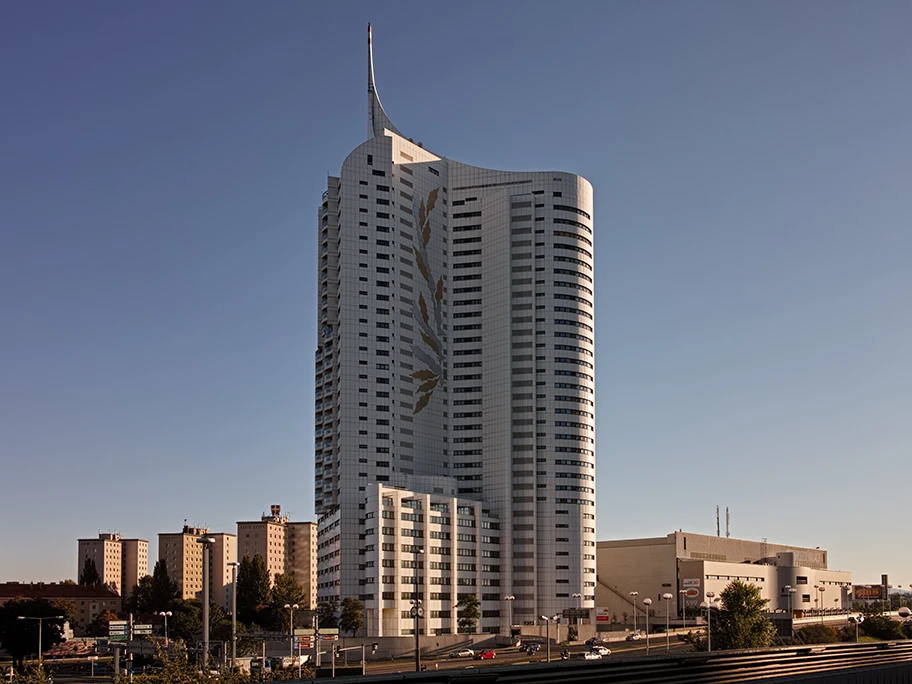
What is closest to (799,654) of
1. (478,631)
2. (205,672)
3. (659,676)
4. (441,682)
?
(659,676)

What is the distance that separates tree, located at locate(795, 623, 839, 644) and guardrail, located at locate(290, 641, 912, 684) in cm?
9532

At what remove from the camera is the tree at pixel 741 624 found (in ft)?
406

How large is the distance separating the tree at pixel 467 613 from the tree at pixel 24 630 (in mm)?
69608

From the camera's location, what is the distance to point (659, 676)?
142ft

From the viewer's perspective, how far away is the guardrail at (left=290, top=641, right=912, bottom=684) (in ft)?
117

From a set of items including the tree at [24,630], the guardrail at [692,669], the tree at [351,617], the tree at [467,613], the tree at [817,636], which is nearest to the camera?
the guardrail at [692,669]

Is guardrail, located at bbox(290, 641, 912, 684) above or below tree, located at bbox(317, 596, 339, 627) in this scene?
above

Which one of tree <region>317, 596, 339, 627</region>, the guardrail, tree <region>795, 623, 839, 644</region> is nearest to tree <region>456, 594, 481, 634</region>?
tree <region>317, 596, 339, 627</region>

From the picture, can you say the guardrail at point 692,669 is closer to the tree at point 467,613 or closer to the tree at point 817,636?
the tree at point 817,636

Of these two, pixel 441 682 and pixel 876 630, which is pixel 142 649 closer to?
pixel 876 630

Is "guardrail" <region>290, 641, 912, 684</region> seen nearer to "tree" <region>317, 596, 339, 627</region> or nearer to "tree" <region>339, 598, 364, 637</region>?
"tree" <region>339, 598, 364, 637</region>

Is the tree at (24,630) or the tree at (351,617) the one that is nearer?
the tree at (24,630)

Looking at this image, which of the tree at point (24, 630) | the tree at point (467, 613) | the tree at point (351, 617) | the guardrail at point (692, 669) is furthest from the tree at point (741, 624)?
the tree at point (24, 630)

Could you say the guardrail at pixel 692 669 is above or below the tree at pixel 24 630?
above
